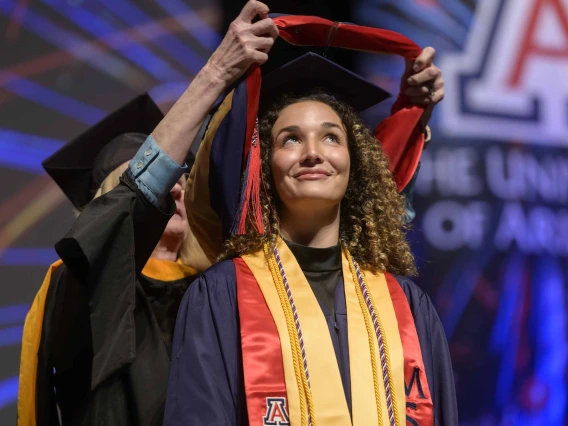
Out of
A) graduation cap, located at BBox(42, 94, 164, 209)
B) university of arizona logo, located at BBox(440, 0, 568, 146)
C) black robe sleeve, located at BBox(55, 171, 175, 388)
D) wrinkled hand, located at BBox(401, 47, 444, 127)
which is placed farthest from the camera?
university of arizona logo, located at BBox(440, 0, 568, 146)

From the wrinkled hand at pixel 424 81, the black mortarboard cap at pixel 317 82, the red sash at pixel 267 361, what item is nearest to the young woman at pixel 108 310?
the red sash at pixel 267 361

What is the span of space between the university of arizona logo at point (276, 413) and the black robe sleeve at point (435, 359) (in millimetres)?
393

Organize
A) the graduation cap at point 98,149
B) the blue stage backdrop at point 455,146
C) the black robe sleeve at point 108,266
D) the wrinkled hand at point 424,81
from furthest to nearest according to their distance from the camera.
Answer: the blue stage backdrop at point 455,146
the graduation cap at point 98,149
the wrinkled hand at point 424,81
the black robe sleeve at point 108,266

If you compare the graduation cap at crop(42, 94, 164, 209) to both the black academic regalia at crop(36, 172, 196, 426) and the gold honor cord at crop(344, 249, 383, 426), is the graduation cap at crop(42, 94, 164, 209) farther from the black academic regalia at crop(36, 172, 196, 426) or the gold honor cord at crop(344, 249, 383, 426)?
the gold honor cord at crop(344, 249, 383, 426)

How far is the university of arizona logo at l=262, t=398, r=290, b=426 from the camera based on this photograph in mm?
1604

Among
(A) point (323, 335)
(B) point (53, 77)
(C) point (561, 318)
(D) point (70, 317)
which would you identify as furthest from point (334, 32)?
(C) point (561, 318)

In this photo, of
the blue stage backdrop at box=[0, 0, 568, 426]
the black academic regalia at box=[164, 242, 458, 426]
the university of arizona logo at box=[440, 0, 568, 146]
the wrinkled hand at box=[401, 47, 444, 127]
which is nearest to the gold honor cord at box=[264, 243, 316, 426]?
the black academic regalia at box=[164, 242, 458, 426]

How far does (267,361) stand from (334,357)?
0.16 meters

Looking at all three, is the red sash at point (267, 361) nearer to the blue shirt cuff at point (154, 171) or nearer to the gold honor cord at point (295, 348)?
the gold honor cord at point (295, 348)

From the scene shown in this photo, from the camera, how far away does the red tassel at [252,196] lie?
1831mm

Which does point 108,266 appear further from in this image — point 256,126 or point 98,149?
point 98,149

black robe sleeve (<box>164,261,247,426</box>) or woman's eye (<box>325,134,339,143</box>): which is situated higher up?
woman's eye (<box>325,134,339,143</box>)

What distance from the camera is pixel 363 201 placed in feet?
6.84

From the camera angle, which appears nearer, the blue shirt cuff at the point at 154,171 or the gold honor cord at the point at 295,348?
the gold honor cord at the point at 295,348
